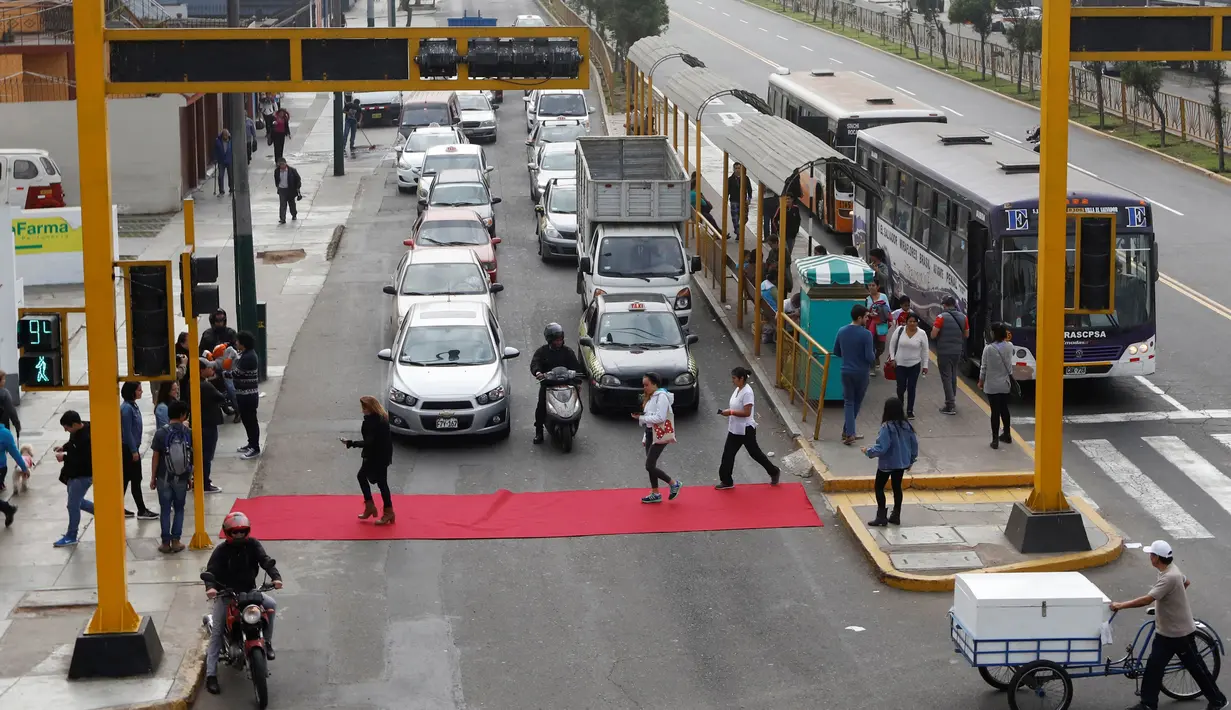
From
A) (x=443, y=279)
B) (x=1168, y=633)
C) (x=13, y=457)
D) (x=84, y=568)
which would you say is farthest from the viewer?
(x=443, y=279)

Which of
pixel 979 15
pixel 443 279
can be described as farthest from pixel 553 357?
pixel 979 15

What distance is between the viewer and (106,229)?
12406 mm

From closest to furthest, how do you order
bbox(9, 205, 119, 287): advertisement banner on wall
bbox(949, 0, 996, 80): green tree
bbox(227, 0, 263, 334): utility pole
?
bbox(227, 0, 263, 334): utility pole < bbox(9, 205, 119, 287): advertisement banner on wall < bbox(949, 0, 996, 80): green tree

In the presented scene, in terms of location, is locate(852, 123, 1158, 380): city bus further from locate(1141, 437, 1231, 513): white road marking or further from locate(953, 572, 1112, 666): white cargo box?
locate(953, 572, 1112, 666): white cargo box

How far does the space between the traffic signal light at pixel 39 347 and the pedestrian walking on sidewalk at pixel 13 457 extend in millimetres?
3918

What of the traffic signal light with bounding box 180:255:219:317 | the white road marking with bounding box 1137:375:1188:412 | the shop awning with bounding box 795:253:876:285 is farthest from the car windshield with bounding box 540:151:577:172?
the traffic signal light with bounding box 180:255:219:317

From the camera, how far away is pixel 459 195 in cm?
3238

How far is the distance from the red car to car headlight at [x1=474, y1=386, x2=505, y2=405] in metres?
7.96

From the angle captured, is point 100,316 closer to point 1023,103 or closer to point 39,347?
point 39,347

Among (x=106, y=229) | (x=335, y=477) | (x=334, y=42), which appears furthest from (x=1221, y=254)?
(x=106, y=229)

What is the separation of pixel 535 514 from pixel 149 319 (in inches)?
228

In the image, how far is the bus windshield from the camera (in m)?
20.8

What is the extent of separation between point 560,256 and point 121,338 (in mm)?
8932

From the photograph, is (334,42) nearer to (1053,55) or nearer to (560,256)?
(1053,55)
